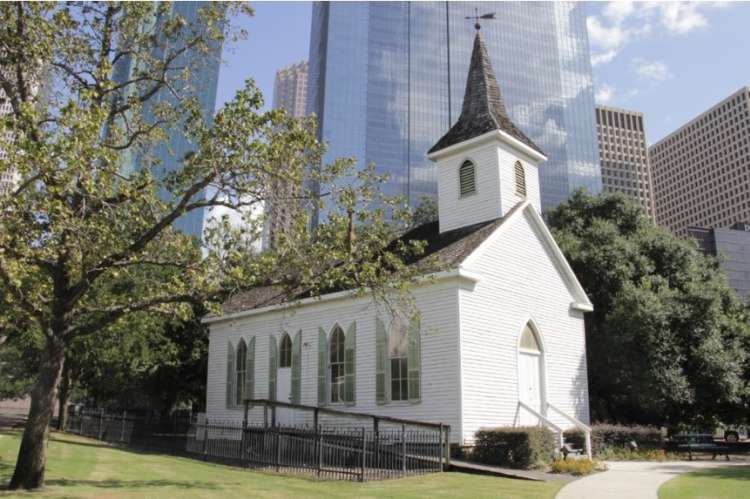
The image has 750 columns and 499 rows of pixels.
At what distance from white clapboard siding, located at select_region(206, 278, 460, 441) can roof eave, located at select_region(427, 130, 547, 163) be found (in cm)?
640

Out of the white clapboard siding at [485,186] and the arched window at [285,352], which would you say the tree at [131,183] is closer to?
the white clapboard siding at [485,186]

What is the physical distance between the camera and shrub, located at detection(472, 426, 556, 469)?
17234 millimetres

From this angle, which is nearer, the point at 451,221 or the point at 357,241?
the point at 357,241

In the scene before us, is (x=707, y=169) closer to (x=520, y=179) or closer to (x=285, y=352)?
(x=520, y=179)

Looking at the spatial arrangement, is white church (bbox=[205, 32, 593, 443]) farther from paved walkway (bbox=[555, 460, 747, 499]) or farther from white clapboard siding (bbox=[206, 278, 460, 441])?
paved walkway (bbox=[555, 460, 747, 499])

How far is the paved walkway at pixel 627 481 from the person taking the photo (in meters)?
13.1

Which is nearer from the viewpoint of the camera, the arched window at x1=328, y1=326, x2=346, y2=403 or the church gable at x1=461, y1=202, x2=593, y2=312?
the church gable at x1=461, y1=202, x2=593, y2=312

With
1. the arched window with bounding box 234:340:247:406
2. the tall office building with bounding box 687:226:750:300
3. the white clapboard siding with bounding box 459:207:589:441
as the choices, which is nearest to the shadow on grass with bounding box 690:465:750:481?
A: the white clapboard siding with bounding box 459:207:589:441

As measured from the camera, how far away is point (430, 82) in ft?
472

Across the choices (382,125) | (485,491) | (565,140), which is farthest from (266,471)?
(565,140)

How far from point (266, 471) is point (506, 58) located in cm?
14490

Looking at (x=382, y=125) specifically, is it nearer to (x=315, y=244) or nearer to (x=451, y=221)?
(x=451, y=221)

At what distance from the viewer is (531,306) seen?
73.3 ft

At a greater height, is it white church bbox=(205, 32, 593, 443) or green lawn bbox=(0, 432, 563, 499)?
white church bbox=(205, 32, 593, 443)
